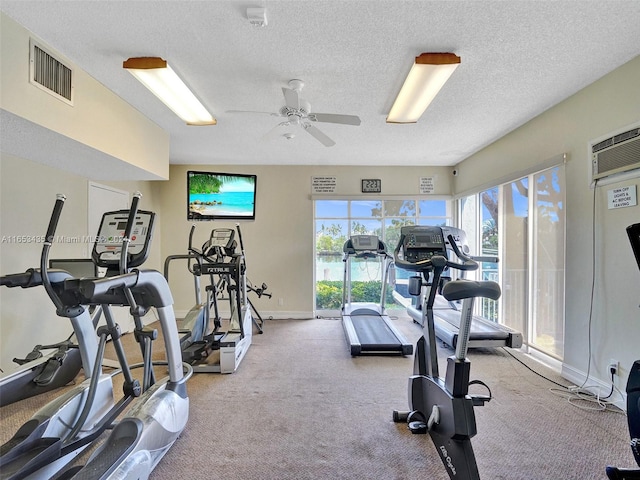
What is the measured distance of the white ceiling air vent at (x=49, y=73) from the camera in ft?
6.50

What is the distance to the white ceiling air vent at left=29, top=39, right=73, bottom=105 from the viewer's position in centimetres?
198

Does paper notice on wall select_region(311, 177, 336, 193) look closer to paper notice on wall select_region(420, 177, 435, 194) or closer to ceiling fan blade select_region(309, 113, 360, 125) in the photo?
paper notice on wall select_region(420, 177, 435, 194)

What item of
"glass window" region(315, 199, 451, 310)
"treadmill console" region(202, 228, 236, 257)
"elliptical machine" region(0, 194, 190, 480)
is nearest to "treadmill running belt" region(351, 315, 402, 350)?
"glass window" region(315, 199, 451, 310)

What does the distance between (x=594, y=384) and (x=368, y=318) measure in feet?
8.69

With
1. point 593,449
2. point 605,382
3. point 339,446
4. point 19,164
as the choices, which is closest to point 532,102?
point 605,382

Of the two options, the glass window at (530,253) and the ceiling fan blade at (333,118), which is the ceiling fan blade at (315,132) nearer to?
the ceiling fan blade at (333,118)

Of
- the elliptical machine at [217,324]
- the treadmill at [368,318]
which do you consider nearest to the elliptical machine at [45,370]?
the elliptical machine at [217,324]

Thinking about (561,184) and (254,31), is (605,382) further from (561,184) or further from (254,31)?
(254,31)

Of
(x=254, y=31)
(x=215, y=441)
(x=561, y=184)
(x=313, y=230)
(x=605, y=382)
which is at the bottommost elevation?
(x=215, y=441)

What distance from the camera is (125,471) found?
56.4 inches

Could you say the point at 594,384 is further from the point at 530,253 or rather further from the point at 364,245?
the point at 364,245

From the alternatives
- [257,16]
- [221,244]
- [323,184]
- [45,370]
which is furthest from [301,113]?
[45,370]

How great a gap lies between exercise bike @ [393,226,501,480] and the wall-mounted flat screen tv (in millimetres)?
3563

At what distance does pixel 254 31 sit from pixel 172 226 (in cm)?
426
